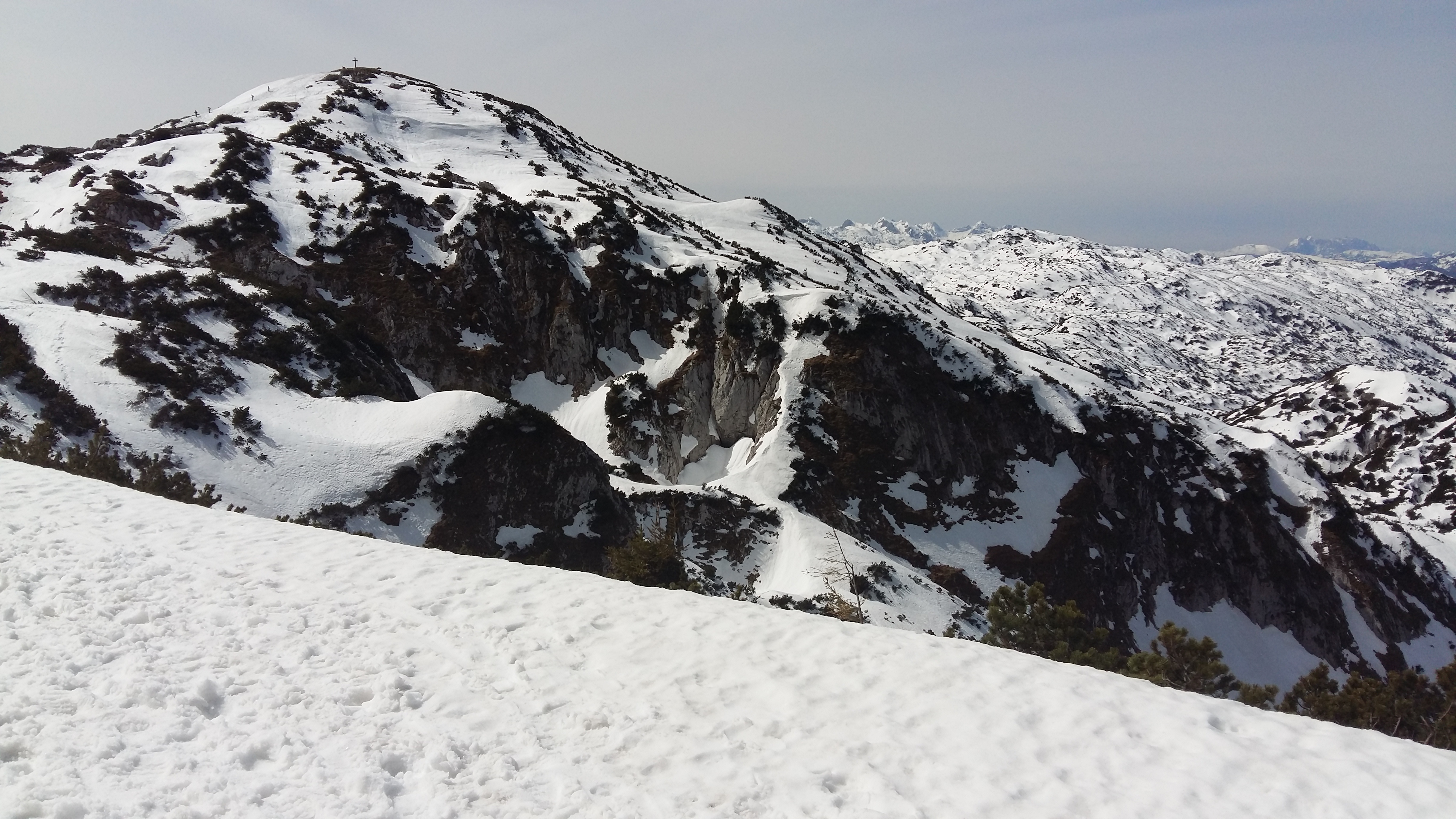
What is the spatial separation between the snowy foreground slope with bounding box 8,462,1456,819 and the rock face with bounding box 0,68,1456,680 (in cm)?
1511

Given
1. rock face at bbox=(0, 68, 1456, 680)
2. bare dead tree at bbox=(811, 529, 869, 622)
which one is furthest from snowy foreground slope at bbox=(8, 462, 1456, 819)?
bare dead tree at bbox=(811, 529, 869, 622)

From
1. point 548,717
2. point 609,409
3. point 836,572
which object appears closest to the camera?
point 548,717

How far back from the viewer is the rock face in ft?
106

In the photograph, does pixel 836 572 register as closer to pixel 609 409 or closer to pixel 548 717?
pixel 548 717

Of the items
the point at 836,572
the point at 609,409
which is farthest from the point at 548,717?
the point at 609,409

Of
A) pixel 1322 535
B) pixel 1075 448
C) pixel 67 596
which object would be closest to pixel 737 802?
pixel 67 596

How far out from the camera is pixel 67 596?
939cm

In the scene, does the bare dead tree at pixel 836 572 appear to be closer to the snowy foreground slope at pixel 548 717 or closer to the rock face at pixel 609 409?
the rock face at pixel 609 409

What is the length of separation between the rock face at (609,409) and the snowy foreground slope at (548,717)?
15.1 meters

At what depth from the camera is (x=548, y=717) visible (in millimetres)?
8273

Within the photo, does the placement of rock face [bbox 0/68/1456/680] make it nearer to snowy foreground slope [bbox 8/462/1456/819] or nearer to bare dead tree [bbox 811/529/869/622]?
bare dead tree [bbox 811/529/869/622]

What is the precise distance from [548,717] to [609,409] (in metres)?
47.8

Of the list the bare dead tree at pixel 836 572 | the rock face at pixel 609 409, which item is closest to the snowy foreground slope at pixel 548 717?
the rock face at pixel 609 409

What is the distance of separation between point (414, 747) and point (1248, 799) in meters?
9.54
